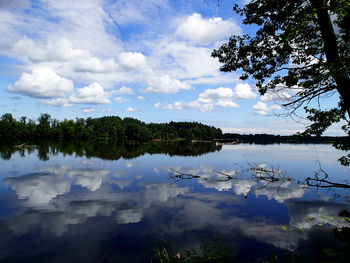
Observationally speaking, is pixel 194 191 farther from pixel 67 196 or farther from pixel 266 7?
pixel 266 7

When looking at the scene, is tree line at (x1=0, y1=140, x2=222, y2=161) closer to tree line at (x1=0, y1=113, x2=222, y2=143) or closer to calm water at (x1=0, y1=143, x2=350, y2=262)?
calm water at (x1=0, y1=143, x2=350, y2=262)

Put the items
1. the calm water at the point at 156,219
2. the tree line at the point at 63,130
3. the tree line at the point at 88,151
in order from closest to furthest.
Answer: the calm water at the point at 156,219, the tree line at the point at 88,151, the tree line at the point at 63,130

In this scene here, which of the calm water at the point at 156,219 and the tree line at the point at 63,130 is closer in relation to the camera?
the calm water at the point at 156,219

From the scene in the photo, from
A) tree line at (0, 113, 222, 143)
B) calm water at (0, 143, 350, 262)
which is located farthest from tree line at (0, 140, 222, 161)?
tree line at (0, 113, 222, 143)

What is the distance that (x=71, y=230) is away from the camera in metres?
11.9

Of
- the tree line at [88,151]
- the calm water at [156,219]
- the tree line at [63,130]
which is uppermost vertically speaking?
the tree line at [63,130]

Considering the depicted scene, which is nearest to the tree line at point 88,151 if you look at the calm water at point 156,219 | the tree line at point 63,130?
the calm water at point 156,219

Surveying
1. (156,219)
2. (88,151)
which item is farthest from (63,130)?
(156,219)

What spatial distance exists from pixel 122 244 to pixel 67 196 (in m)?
9.95

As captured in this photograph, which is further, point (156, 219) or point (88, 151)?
point (88, 151)

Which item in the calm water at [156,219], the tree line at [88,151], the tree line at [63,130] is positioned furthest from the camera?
the tree line at [63,130]

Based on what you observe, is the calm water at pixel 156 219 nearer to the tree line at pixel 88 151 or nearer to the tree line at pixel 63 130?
the tree line at pixel 88 151

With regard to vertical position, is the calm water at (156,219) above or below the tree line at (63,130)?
below

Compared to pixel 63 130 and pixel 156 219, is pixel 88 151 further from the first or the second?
pixel 63 130
